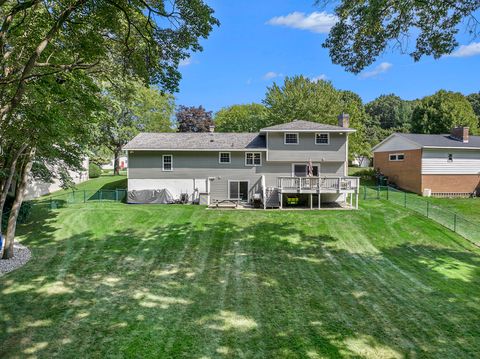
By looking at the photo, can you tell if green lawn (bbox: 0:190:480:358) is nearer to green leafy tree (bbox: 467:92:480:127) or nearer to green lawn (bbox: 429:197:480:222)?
green lawn (bbox: 429:197:480:222)

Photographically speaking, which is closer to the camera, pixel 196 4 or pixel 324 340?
pixel 324 340

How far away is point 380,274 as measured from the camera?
11.1 meters

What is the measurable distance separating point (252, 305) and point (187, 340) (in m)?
2.36

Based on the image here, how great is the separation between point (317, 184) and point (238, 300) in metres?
13.5

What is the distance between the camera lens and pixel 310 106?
37.0 m

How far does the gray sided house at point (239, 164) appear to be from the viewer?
75.3ft

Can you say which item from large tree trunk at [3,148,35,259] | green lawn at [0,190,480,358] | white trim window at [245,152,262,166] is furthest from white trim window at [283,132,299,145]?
large tree trunk at [3,148,35,259]

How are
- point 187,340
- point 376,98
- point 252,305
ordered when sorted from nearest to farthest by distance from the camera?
point 187,340 < point 252,305 < point 376,98

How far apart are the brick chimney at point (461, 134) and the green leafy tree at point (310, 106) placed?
968cm

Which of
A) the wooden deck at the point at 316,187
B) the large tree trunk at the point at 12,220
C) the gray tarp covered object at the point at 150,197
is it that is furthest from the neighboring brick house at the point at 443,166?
the large tree trunk at the point at 12,220

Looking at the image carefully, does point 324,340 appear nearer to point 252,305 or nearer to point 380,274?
point 252,305

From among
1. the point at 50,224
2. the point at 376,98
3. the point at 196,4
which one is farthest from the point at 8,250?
the point at 376,98

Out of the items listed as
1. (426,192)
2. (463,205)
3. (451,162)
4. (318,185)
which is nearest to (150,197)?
(318,185)

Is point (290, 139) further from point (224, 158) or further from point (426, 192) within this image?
point (426, 192)
